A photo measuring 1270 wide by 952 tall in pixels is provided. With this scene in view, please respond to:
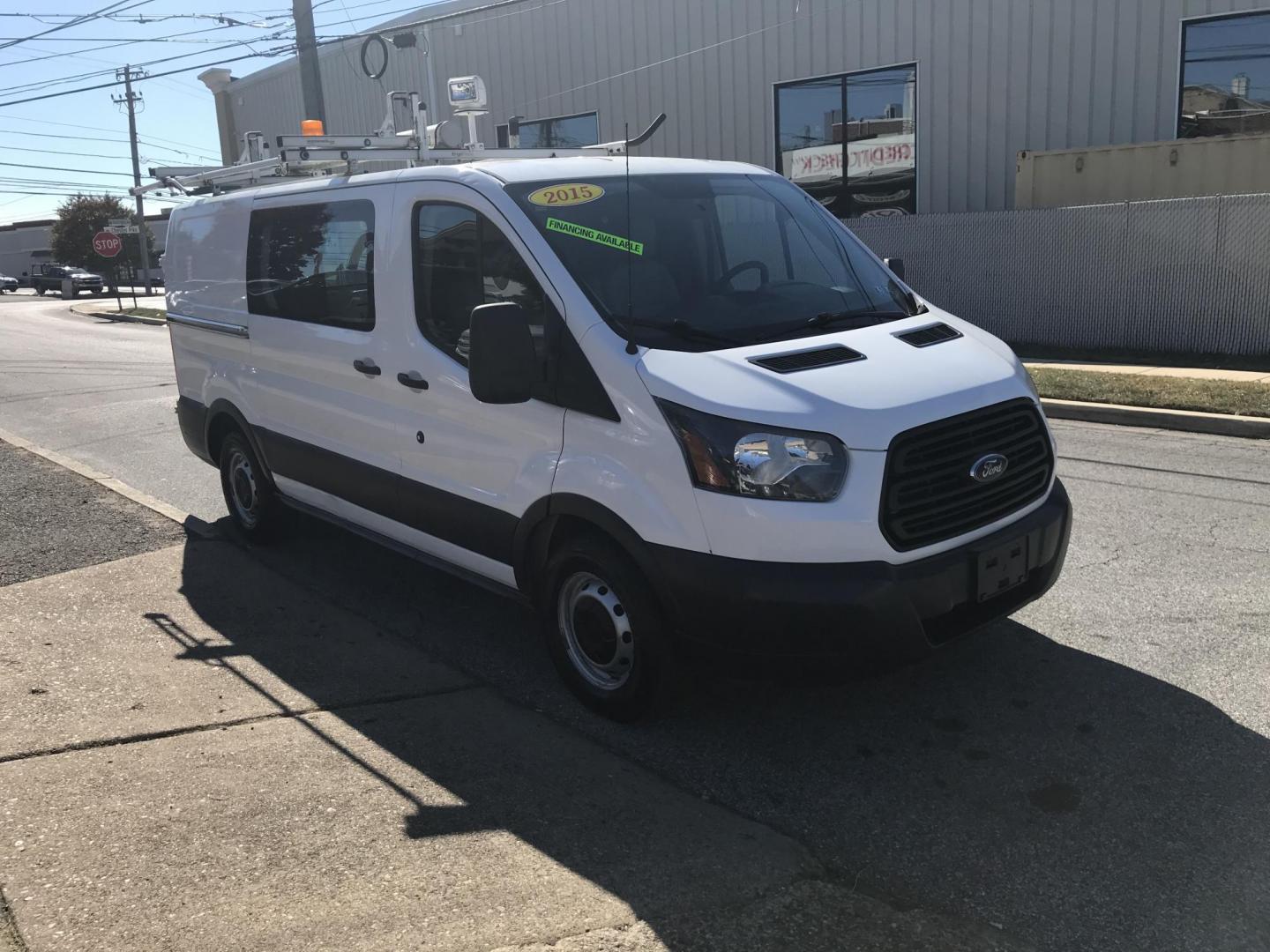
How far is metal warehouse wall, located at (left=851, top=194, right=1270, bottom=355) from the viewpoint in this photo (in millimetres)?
12484

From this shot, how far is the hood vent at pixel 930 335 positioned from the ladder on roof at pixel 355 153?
1.67 metres

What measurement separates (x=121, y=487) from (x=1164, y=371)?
10217 mm

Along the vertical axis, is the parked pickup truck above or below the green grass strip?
above

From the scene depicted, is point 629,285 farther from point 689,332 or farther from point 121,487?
point 121,487

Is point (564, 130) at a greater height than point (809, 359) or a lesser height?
greater

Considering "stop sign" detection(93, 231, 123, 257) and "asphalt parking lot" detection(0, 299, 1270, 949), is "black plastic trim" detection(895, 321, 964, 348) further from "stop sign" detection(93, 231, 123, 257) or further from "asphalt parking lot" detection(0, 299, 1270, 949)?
"stop sign" detection(93, 231, 123, 257)

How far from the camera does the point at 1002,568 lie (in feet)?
12.4

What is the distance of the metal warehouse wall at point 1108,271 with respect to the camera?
41.0 feet

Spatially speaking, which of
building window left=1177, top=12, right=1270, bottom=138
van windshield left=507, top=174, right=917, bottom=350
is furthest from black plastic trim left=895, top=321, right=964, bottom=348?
building window left=1177, top=12, right=1270, bottom=138

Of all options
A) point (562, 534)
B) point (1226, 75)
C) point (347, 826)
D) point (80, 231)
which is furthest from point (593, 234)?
point (80, 231)

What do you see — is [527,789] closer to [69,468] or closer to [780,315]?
[780,315]

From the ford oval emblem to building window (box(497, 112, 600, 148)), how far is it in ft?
60.4

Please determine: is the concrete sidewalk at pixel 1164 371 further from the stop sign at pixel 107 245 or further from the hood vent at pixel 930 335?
the stop sign at pixel 107 245

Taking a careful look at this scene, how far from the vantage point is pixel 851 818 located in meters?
3.41
